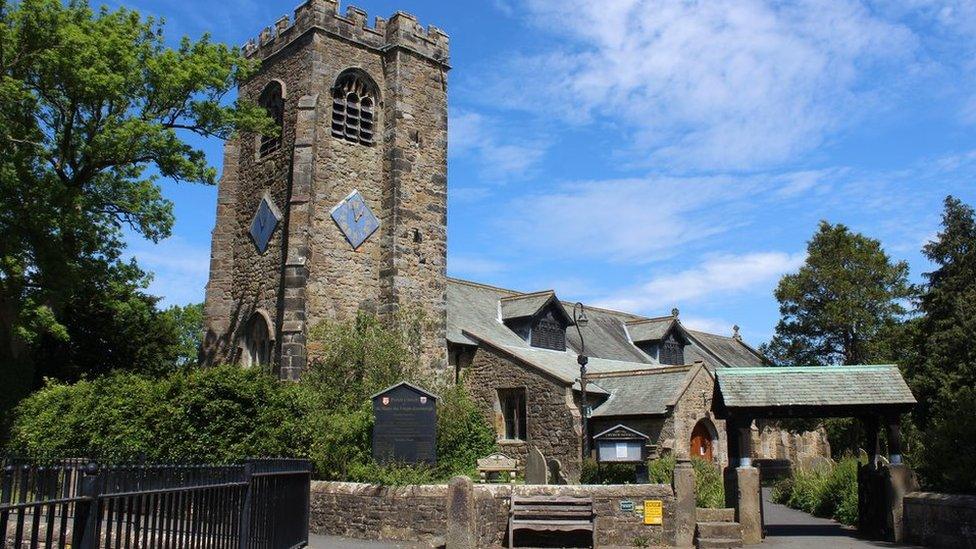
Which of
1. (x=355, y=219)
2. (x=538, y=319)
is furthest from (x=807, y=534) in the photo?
(x=538, y=319)

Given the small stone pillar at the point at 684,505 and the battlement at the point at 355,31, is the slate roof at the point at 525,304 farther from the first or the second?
the small stone pillar at the point at 684,505

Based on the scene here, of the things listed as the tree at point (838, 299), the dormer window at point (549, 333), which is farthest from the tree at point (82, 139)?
the tree at point (838, 299)

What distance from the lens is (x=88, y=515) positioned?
5020 millimetres

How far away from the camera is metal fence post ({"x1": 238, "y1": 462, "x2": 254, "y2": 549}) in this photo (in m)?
8.04

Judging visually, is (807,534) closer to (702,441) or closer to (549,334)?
(702,441)

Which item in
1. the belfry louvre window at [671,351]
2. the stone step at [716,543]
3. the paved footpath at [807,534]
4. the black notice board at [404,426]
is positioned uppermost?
the belfry louvre window at [671,351]

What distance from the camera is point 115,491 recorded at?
5.50 metres

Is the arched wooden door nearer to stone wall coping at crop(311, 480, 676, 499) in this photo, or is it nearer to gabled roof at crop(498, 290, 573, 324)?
gabled roof at crop(498, 290, 573, 324)

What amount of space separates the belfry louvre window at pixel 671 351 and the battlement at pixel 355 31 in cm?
1769

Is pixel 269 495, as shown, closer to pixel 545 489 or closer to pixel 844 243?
pixel 545 489

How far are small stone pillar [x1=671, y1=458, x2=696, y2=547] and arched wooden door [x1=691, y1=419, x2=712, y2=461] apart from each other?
12375mm

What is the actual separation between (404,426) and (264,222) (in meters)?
11.3

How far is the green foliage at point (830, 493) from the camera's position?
1847 centimetres

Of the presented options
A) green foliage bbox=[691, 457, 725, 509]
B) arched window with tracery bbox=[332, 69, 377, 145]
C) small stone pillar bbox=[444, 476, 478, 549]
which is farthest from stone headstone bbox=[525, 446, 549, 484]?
arched window with tracery bbox=[332, 69, 377, 145]
